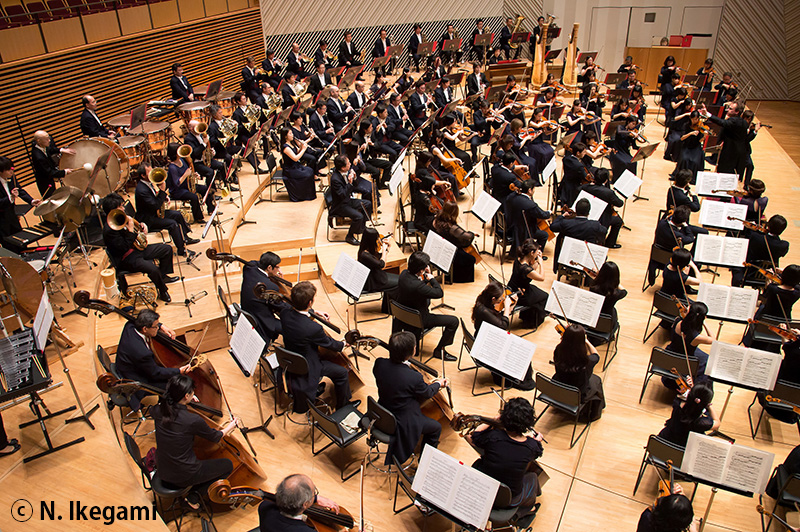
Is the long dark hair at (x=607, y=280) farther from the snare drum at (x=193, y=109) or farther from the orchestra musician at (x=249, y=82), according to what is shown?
the orchestra musician at (x=249, y=82)

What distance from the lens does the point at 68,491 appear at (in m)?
4.67

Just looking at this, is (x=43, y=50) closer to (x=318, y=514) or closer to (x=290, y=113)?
(x=290, y=113)

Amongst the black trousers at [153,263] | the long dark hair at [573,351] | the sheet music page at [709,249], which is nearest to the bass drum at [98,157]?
the black trousers at [153,263]

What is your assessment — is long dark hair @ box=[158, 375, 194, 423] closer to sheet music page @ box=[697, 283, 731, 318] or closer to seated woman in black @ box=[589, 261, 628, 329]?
seated woman in black @ box=[589, 261, 628, 329]

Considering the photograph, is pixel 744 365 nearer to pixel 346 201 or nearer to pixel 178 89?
pixel 346 201

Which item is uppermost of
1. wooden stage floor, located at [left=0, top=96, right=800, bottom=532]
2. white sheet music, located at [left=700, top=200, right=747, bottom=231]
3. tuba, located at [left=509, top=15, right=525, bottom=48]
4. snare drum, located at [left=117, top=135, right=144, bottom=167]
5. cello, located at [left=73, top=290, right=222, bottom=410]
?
tuba, located at [left=509, top=15, right=525, bottom=48]

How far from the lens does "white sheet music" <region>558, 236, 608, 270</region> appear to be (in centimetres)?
707

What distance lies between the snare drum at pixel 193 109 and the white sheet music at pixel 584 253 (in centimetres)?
829

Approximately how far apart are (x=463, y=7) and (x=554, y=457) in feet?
68.7

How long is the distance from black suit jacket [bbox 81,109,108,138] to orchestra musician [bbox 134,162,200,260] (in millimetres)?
3536

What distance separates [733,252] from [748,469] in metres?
3.86

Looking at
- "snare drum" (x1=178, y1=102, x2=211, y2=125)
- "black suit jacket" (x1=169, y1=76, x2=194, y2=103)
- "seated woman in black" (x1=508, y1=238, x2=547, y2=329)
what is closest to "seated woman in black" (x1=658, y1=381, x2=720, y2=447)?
"seated woman in black" (x1=508, y1=238, x2=547, y2=329)

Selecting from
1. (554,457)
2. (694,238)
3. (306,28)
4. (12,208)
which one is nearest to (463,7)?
(306,28)

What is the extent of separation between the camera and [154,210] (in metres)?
8.18
